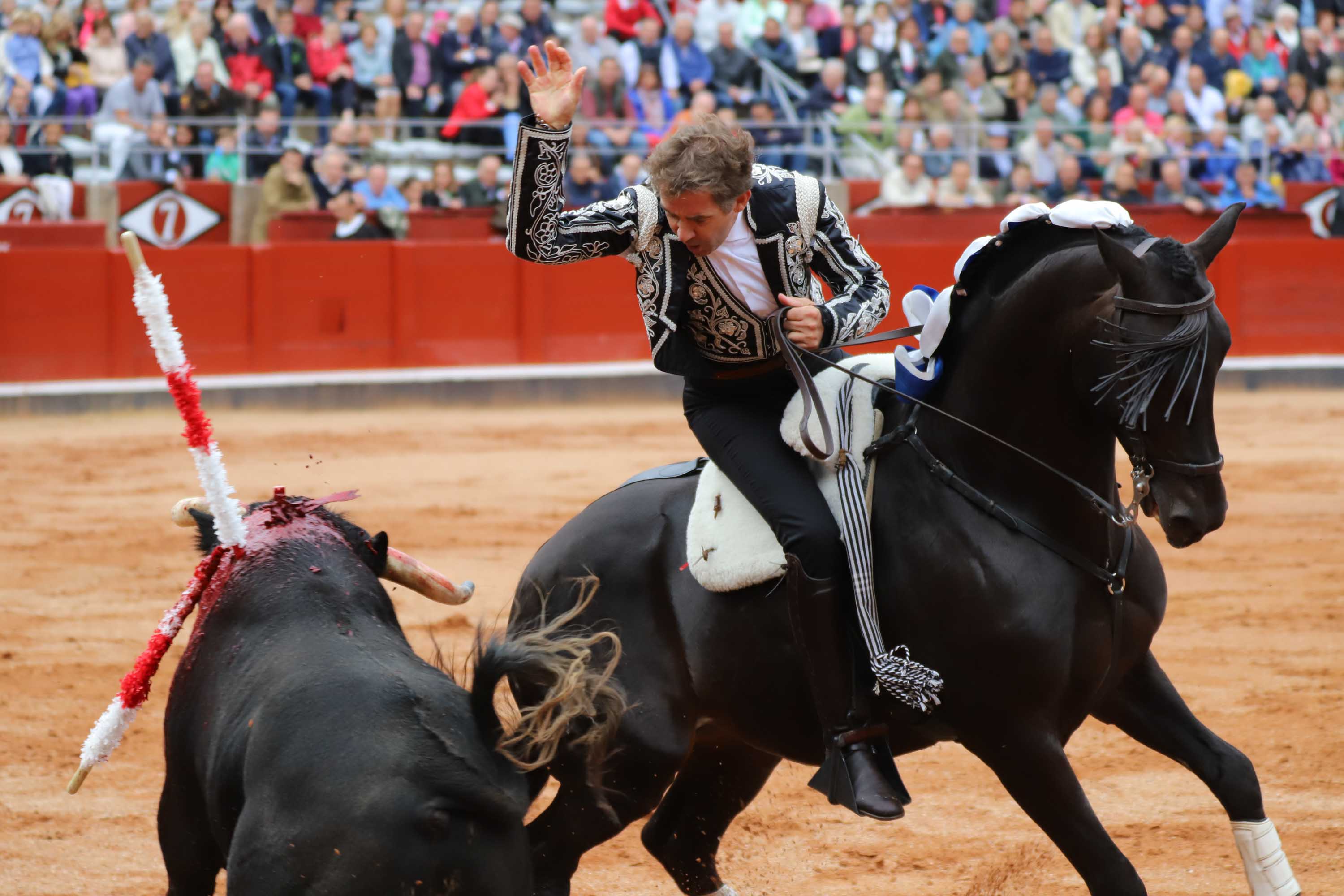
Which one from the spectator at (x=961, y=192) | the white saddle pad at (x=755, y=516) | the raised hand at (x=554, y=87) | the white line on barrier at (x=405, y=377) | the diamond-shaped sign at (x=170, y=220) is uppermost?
the raised hand at (x=554, y=87)

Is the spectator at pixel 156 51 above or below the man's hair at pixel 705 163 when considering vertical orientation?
below

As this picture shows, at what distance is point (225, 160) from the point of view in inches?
530

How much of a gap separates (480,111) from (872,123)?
3.61 meters

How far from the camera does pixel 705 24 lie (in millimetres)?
15945

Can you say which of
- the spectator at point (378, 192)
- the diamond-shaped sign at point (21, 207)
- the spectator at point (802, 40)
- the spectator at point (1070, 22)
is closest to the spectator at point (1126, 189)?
the spectator at point (1070, 22)

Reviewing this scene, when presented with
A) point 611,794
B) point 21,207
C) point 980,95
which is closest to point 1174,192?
point 980,95

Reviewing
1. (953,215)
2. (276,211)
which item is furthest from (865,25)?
(276,211)

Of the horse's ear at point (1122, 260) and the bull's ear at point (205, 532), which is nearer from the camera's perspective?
the horse's ear at point (1122, 260)

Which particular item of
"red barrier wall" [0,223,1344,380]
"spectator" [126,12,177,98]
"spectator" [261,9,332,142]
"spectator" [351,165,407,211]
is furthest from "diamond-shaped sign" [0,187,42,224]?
"spectator" [351,165,407,211]

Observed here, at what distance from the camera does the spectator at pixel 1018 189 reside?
567 inches

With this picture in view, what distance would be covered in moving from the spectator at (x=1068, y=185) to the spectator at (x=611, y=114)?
3807 millimetres

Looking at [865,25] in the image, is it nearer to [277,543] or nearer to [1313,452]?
[1313,452]

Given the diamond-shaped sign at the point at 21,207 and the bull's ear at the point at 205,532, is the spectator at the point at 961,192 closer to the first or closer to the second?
the diamond-shaped sign at the point at 21,207

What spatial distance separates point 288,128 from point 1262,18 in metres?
11.3
